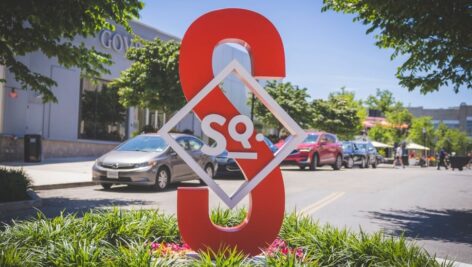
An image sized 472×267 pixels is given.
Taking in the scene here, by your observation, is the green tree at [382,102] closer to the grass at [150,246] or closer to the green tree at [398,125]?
the green tree at [398,125]

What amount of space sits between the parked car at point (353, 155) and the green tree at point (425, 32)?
18345 millimetres

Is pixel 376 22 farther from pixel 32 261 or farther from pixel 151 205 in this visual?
pixel 32 261

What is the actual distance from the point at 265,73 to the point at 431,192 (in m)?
11.6

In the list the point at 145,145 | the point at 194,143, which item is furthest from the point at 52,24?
the point at 194,143

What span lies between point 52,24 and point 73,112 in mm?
15368

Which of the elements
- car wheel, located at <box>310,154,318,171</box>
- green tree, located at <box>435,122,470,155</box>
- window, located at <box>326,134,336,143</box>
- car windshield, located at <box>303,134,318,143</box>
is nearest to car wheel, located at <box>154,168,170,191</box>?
car wheel, located at <box>310,154,318,171</box>

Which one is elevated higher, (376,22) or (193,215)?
(376,22)

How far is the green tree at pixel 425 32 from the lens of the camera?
773 cm

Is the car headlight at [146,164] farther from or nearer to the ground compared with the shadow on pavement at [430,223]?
farther from the ground

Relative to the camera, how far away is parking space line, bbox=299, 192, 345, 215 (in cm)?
939

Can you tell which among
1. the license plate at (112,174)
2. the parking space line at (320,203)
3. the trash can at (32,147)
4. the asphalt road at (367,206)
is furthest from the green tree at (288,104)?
the license plate at (112,174)

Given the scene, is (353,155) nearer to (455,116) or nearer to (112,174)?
(112,174)

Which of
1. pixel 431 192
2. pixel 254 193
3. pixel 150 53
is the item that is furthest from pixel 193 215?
pixel 150 53

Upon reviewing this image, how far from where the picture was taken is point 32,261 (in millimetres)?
3930
